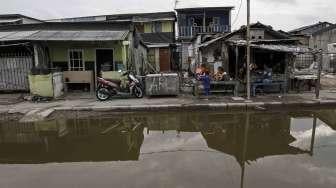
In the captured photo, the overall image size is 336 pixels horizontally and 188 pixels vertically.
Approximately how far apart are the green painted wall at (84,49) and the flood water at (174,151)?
6149 mm

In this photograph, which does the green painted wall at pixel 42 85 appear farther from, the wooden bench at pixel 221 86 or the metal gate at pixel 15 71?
the wooden bench at pixel 221 86

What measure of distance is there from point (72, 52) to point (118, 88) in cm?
408

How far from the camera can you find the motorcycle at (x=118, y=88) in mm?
15008

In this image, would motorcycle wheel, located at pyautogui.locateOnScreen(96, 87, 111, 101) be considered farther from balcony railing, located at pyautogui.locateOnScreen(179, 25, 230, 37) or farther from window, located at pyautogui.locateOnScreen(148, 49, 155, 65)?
balcony railing, located at pyautogui.locateOnScreen(179, 25, 230, 37)

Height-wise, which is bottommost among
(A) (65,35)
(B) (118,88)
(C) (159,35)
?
(B) (118,88)

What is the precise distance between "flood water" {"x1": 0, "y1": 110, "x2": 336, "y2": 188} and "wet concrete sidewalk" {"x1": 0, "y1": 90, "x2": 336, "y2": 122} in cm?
74

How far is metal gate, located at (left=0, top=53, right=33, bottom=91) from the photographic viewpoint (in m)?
17.3

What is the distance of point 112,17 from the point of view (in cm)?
3759

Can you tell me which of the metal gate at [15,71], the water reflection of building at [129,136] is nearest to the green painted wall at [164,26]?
the metal gate at [15,71]

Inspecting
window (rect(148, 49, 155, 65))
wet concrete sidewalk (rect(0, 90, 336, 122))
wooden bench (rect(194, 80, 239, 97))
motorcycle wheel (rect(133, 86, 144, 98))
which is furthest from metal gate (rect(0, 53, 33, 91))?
window (rect(148, 49, 155, 65))

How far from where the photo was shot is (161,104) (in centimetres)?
1345

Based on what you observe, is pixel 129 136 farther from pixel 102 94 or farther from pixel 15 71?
pixel 15 71

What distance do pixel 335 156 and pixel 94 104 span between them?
9.24 m

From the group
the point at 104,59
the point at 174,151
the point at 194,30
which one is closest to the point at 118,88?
the point at 104,59
